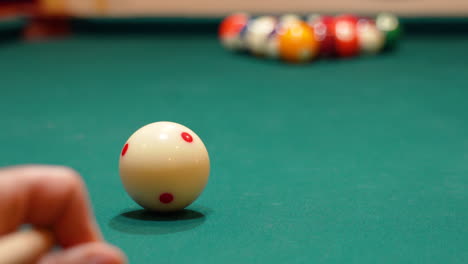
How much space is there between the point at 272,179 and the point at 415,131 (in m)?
1.24

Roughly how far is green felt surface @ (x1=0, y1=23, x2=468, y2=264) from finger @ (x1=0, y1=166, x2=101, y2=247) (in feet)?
1.48

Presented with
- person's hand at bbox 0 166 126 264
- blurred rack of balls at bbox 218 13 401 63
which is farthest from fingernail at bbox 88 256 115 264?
blurred rack of balls at bbox 218 13 401 63

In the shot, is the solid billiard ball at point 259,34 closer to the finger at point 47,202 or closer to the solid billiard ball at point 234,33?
the solid billiard ball at point 234,33

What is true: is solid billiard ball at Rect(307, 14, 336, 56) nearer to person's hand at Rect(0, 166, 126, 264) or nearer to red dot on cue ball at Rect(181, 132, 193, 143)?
red dot on cue ball at Rect(181, 132, 193, 143)

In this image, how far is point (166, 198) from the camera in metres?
2.40

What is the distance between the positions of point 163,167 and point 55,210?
0.76m

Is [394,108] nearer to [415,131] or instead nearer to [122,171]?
[415,131]

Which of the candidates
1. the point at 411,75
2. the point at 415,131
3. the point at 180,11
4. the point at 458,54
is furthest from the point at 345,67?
the point at 180,11

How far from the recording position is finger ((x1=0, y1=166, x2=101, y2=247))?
1551mm

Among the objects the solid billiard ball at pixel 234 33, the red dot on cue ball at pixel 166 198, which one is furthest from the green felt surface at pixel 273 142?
the solid billiard ball at pixel 234 33

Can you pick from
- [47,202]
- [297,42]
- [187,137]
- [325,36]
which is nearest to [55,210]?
[47,202]

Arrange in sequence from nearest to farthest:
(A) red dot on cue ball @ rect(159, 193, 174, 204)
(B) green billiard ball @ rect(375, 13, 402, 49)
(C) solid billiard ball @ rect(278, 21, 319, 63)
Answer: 1. (A) red dot on cue ball @ rect(159, 193, 174, 204)
2. (C) solid billiard ball @ rect(278, 21, 319, 63)
3. (B) green billiard ball @ rect(375, 13, 402, 49)

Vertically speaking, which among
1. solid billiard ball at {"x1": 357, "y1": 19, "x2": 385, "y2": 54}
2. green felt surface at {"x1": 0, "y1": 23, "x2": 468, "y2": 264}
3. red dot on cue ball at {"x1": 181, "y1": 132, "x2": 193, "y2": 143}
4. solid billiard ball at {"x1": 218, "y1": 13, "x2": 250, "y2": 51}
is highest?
solid billiard ball at {"x1": 218, "y1": 13, "x2": 250, "y2": 51}

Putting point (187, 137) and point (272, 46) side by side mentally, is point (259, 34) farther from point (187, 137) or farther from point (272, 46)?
point (187, 137)
